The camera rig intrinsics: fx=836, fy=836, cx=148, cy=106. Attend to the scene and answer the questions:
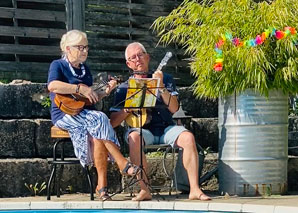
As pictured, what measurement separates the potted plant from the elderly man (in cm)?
41

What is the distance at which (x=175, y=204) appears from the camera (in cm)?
668

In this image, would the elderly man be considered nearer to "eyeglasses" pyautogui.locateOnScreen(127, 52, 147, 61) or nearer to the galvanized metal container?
"eyeglasses" pyautogui.locateOnScreen(127, 52, 147, 61)

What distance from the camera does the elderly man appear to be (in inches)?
285

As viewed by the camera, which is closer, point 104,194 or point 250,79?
point 104,194

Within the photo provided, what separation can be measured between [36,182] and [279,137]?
2285 mm

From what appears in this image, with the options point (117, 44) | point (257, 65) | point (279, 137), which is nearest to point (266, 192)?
point (279, 137)

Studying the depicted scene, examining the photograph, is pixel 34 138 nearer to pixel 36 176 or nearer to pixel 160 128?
pixel 36 176

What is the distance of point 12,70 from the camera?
9.91m

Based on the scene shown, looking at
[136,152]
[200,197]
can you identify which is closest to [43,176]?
[136,152]

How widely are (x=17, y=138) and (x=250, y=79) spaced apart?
7.68 feet

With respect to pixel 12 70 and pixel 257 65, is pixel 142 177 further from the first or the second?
pixel 12 70

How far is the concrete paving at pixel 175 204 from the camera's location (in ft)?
21.3

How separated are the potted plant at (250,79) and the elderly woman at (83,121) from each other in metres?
1.00

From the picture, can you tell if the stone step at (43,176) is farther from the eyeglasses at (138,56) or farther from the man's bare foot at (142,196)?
the eyeglasses at (138,56)
